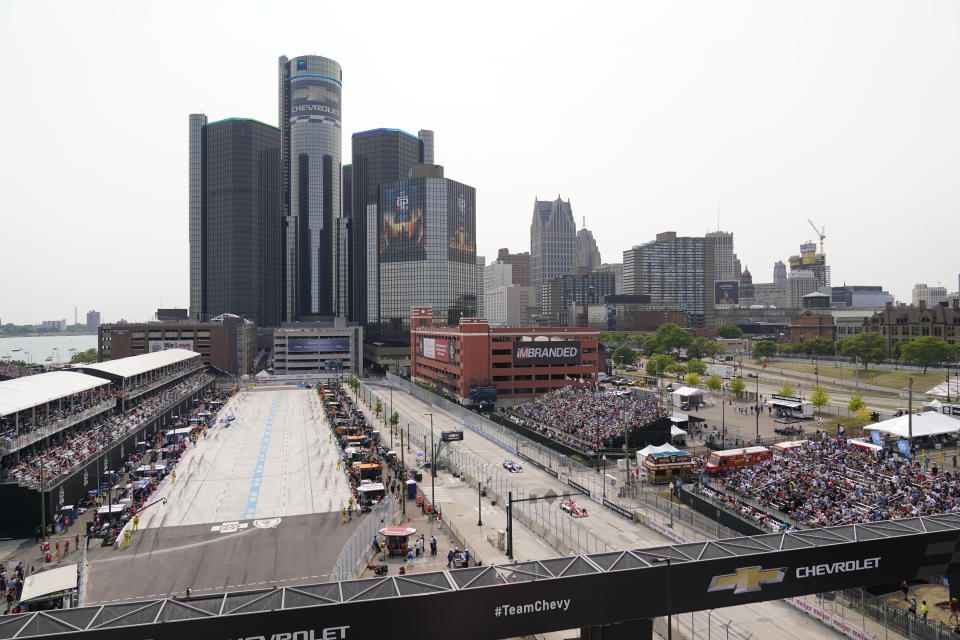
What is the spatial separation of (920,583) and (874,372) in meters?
97.7

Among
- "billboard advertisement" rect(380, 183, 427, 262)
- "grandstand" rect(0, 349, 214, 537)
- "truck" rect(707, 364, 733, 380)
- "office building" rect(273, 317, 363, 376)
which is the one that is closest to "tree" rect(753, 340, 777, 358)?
"truck" rect(707, 364, 733, 380)

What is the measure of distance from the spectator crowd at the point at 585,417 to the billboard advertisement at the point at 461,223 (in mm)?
103780

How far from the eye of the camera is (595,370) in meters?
98.9

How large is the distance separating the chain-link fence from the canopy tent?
462 inches

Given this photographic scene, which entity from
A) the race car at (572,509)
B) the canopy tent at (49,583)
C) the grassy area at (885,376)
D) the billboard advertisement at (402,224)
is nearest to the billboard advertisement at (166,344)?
the billboard advertisement at (402,224)

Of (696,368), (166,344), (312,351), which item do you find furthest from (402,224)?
(696,368)

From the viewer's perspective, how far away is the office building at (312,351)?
528ft

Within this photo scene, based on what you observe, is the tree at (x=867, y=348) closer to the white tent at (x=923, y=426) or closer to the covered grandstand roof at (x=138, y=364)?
the white tent at (x=923, y=426)

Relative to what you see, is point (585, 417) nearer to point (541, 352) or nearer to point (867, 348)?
point (541, 352)

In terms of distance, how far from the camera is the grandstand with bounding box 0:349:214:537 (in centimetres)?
3938

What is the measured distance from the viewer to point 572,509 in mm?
42094

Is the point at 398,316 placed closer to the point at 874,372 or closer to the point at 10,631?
the point at 874,372

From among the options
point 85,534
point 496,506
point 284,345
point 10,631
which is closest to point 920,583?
point 496,506

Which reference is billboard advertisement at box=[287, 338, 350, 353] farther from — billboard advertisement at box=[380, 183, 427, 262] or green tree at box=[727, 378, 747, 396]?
green tree at box=[727, 378, 747, 396]
